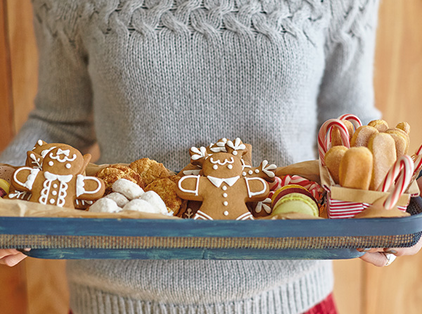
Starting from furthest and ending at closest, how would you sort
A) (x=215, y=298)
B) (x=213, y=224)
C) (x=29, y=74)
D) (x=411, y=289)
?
(x=411, y=289), (x=29, y=74), (x=215, y=298), (x=213, y=224)

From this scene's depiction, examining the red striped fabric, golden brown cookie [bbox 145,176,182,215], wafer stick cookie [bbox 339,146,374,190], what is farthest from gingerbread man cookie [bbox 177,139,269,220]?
the red striped fabric

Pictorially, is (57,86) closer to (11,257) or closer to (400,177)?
(11,257)

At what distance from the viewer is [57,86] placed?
0.89 metres

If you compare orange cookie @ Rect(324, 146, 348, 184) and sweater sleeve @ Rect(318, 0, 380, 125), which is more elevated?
sweater sleeve @ Rect(318, 0, 380, 125)

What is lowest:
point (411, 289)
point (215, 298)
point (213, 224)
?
point (411, 289)

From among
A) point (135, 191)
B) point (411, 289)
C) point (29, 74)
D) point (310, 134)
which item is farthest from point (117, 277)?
point (411, 289)

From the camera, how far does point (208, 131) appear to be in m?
0.78

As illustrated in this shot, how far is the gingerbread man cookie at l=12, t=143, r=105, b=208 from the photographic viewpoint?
1.82 ft

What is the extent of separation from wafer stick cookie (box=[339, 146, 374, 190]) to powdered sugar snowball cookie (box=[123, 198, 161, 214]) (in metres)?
0.26

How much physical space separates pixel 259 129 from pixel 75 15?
44 centimetres

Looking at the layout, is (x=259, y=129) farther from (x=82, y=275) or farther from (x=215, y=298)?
(x=82, y=275)

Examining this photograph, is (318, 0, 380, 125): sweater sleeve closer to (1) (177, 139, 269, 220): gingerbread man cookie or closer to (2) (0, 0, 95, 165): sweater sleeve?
(1) (177, 139, 269, 220): gingerbread man cookie

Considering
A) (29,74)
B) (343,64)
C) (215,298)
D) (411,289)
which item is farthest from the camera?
(411,289)

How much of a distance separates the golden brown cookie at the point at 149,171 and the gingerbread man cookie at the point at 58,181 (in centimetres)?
8
